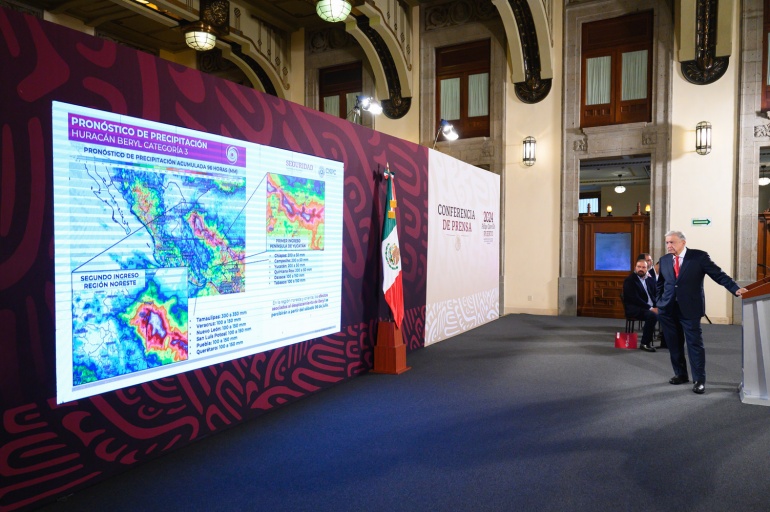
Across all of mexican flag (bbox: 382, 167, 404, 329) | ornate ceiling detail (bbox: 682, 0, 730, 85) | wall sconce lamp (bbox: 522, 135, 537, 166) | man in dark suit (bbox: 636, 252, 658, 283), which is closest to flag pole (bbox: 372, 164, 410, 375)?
mexican flag (bbox: 382, 167, 404, 329)

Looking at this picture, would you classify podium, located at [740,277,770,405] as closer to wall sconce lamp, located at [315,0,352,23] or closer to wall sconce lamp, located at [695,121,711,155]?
wall sconce lamp, located at [695,121,711,155]

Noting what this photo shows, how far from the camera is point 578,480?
124 inches

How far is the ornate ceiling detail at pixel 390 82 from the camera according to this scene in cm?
1133

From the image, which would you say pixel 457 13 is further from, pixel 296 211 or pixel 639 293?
pixel 296 211

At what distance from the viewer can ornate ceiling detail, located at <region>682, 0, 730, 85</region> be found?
9094 millimetres

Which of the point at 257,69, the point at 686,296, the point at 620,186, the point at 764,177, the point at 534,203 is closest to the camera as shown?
the point at 686,296

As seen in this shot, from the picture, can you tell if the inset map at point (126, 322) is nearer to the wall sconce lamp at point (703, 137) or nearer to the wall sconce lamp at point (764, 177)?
the wall sconce lamp at point (703, 137)

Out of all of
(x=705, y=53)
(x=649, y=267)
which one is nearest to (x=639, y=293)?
(x=649, y=267)

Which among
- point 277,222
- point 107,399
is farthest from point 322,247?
point 107,399

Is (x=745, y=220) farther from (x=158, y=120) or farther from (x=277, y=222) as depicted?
(x=158, y=120)

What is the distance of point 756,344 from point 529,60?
736 cm

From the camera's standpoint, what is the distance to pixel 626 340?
7.23 metres

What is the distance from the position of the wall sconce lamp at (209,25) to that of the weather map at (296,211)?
229 inches

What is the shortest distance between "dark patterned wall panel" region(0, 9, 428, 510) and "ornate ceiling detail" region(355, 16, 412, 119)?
713 centimetres
